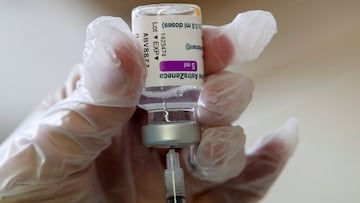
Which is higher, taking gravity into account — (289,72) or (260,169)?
(289,72)

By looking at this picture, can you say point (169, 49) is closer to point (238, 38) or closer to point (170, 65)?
point (170, 65)

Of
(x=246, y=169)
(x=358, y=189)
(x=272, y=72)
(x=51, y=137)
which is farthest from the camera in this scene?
(x=272, y=72)

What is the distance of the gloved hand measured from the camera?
70 centimetres

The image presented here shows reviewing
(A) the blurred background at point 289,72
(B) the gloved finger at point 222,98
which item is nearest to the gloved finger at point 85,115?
(B) the gloved finger at point 222,98

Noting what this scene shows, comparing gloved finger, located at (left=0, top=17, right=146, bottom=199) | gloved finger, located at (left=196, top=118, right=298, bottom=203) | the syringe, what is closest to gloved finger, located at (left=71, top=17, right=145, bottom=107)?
gloved finger, located at (left=0, top=17, right=146, bottom=199)

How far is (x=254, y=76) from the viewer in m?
1.24

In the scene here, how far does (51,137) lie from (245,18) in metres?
0.31

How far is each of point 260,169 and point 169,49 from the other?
13.6 inches

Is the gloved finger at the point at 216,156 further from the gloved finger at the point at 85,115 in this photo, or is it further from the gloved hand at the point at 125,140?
the gloved finger at the point at 85,115

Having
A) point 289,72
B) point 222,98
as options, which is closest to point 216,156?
point 222,98

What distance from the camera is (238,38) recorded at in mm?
804

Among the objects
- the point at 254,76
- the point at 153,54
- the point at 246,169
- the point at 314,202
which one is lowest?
the point at 314,202

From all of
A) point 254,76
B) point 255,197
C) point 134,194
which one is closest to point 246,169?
point 255,197

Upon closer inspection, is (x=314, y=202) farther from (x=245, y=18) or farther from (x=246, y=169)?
(x=245, y=18)
